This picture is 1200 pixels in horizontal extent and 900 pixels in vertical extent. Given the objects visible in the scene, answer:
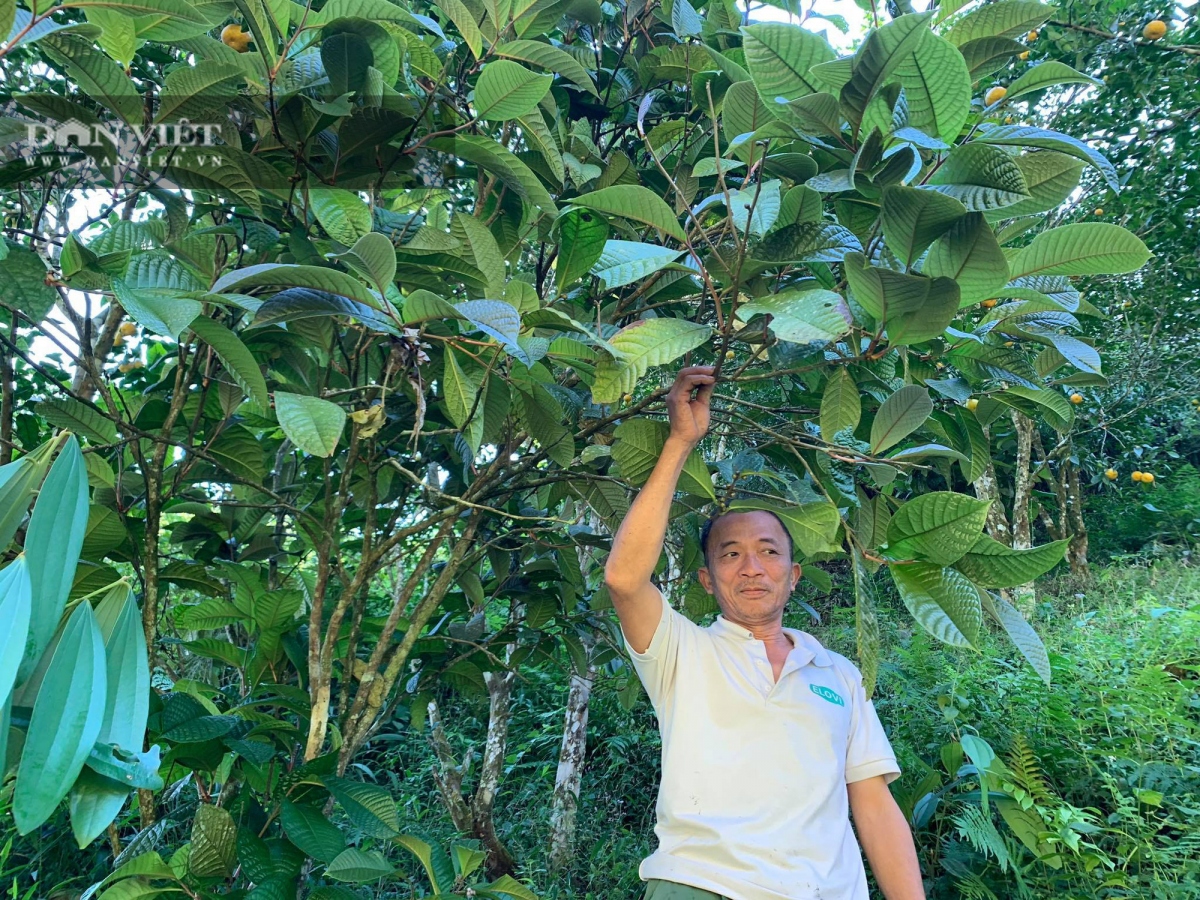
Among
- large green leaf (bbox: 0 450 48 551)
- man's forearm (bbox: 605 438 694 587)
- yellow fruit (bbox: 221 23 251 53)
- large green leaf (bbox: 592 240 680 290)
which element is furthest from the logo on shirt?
yellow fruit (bbox: 221 23 251 53)

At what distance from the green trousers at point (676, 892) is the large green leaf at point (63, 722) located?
2.84 feet

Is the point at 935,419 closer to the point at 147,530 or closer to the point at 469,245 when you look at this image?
the point at 469,245

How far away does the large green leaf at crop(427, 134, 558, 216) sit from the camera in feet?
3.50

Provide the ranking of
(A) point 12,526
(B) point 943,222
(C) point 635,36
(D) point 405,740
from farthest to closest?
(D) point 405,740 → (C) point 635,36 → (B) point 943,222 → (A) point 12,526

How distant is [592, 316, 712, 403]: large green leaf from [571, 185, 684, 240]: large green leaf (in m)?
0.11

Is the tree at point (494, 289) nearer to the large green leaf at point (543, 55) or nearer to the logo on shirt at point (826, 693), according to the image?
the large green leaf at point (543, 55)

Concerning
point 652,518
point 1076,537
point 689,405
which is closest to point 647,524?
point 652,518

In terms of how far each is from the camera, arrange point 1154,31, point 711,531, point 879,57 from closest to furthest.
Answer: point 879,57 → point 711,531 → point 1154,31

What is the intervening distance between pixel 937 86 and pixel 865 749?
106cm

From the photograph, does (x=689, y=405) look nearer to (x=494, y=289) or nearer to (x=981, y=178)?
(x=494, y=289)

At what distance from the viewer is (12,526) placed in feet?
2.22

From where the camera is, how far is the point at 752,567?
4.71ft

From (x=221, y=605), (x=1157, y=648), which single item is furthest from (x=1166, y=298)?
(x=221, y=605)

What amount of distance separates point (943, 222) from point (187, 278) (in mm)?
854
